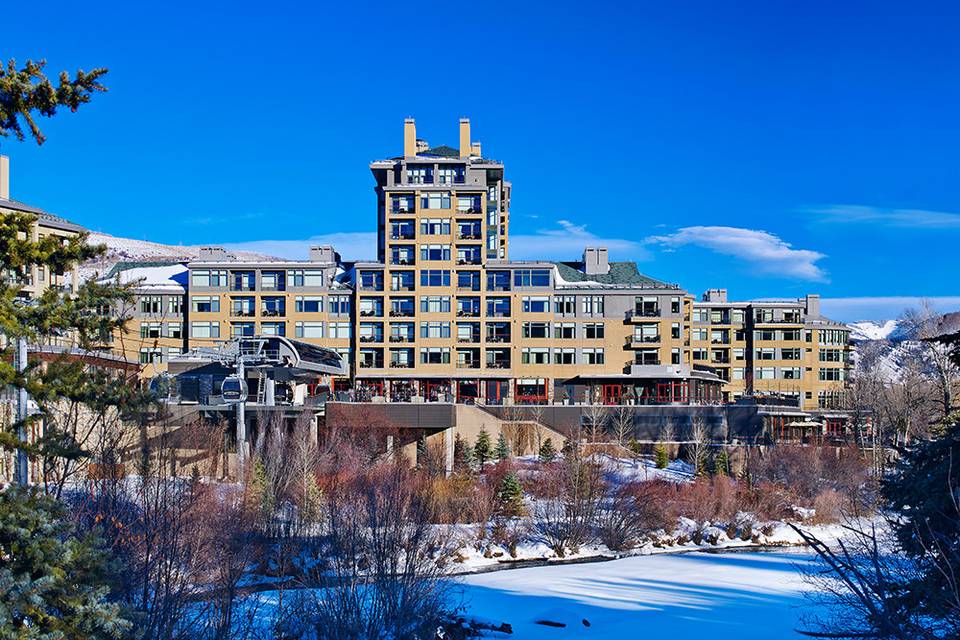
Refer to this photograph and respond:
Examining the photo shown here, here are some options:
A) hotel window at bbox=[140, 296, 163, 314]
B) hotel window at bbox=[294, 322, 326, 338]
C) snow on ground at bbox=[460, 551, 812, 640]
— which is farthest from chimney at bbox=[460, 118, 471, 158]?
snow on ground at bbox=[460, 551, 812, 640]

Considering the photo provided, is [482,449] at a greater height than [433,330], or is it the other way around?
[433,330]

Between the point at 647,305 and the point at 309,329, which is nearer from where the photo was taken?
the point at 309,329

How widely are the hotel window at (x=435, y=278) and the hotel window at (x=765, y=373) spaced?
111ft

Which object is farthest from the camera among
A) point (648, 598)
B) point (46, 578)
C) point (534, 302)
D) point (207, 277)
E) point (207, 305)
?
point (207, 277)

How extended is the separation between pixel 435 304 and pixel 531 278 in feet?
26.2

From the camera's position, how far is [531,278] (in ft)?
243

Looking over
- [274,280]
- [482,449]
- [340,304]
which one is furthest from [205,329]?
[482,449]

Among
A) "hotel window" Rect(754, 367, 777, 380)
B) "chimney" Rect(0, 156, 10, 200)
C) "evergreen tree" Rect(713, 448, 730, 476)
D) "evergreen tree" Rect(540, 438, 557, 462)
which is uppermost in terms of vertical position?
"chimney" Rect(0, 156, 10, 200)

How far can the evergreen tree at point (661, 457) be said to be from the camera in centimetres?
5670

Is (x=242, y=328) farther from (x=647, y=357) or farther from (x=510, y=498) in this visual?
A: (x=510, y=498)

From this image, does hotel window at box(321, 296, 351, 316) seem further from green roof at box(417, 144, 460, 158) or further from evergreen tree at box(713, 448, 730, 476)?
evergreen tree at box(713, 448, 730, 476)

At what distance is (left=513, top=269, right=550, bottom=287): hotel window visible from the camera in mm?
73875

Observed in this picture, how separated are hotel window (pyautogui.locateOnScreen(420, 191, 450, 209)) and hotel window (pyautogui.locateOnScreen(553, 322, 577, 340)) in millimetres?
12994

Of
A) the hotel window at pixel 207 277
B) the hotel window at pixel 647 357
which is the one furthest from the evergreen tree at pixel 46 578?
the hotel window at pixel 207 277
